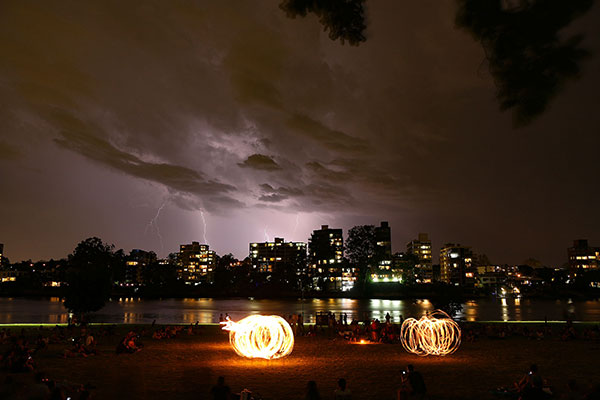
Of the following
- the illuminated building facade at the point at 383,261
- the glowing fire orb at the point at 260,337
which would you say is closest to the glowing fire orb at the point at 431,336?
the glowing fire orb at the point at 260,337

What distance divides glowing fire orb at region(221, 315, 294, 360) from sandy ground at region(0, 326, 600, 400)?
59cm

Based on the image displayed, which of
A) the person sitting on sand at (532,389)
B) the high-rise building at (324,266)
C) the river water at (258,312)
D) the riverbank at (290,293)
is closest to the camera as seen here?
the person sitting on sand at (532,389)

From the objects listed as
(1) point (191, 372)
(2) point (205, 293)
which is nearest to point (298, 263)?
(2) point (205, 293)

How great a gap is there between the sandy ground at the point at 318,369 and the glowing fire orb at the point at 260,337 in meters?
0.59

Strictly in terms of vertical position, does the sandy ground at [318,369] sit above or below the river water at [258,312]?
above

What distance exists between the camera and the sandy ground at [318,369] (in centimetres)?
1495

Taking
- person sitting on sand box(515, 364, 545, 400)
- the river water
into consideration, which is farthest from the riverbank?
person sitting on sand box(515, 364, 545, 400)

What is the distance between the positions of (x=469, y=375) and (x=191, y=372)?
10.5 m

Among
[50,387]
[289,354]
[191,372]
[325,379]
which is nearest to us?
[50,387]

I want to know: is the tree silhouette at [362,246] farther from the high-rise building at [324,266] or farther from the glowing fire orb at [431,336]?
the glowing fire orb at [431,336]

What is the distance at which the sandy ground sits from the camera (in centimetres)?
1495

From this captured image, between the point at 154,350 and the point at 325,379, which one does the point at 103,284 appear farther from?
the point at 325,379

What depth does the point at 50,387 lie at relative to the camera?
11.7 meters

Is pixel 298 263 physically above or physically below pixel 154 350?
above
